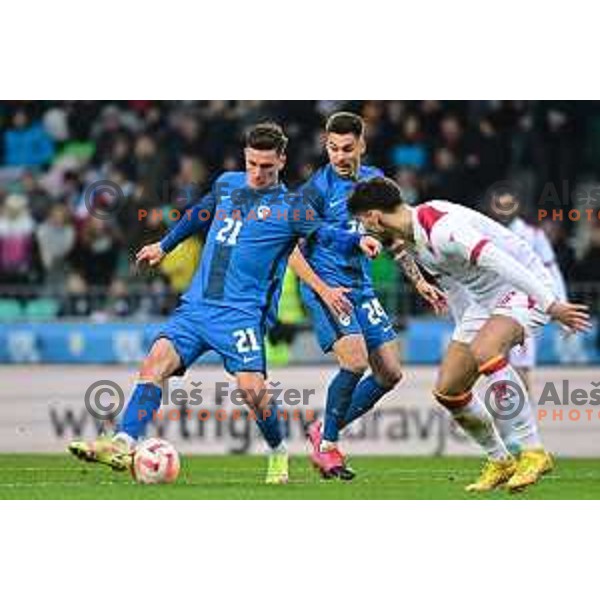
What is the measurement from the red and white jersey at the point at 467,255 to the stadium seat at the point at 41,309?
6.48 m

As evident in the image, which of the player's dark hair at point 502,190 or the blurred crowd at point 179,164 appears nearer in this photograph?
the player's dark hair at point 502,190

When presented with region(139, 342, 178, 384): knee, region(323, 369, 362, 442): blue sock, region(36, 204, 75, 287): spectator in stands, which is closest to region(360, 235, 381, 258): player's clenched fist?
region(323, 369, 362, 442): blue sock

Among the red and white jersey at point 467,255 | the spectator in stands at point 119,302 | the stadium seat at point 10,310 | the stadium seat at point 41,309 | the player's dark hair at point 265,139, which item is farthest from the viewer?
the stadium seat at point 10,310

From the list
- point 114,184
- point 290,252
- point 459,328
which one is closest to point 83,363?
point 114,184

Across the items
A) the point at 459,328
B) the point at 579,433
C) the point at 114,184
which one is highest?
the point at 114,184

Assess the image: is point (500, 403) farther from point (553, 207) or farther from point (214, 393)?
point (553, 207)

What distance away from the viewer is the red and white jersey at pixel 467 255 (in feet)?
31.3

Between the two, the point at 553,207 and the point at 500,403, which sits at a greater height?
the point at 553,207

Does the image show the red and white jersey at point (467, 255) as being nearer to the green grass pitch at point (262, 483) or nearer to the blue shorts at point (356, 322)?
the blue shorts at point (356, 322)

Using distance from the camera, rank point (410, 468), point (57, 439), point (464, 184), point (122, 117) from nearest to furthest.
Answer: point (410, 468)
point (57, 439)
point (464, 184)
point (122, 117)

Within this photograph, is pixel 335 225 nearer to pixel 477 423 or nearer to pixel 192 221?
pixel 192 221

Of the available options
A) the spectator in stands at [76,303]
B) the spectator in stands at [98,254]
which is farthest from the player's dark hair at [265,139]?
the spectator in stands at [98,254]

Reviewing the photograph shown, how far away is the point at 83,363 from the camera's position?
15695 millimetres

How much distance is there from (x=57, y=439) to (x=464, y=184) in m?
4.50
